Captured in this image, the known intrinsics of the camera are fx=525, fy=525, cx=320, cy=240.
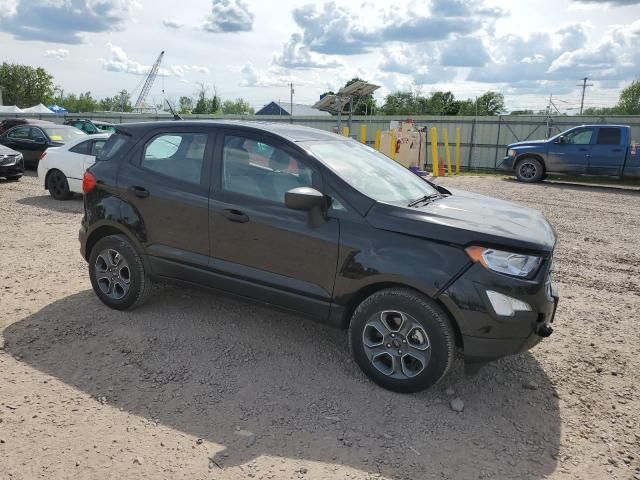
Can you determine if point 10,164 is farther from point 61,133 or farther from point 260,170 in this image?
point 260,170

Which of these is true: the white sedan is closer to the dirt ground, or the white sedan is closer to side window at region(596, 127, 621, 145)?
the dirt ground

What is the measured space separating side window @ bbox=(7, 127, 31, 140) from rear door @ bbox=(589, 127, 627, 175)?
16.1 metres

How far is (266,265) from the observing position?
3803 mm

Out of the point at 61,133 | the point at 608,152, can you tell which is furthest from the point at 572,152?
the point at 61,133

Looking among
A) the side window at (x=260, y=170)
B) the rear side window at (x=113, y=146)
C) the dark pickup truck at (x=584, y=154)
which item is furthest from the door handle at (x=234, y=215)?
the dark pickup truck at (x=584, y=154)

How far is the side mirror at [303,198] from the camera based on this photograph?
11.1 feet

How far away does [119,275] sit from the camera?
456 cm

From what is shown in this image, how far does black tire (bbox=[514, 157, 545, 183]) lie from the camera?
16281mm

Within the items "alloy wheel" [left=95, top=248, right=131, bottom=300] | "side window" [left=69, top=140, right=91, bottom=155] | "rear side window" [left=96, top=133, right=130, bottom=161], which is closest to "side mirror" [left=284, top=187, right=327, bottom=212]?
"alloy wheel" [left=95, top=248, right=131, bottom=300]

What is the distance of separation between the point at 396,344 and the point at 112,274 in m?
2.62

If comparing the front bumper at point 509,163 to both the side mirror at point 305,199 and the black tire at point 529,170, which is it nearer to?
the black tire at point 529,170

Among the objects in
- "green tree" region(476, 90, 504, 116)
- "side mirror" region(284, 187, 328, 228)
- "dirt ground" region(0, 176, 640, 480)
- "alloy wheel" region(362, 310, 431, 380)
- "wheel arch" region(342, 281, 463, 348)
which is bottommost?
"dirt ground" region(0, 176, 640, 480)

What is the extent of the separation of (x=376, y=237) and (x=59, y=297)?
336cm

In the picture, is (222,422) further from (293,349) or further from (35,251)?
(35,251)
